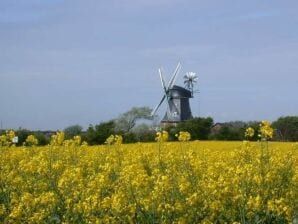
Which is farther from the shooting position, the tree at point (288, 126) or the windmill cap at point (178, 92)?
the windmill cap at point (178, 92)

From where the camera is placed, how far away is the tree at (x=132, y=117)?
6242 centimetres

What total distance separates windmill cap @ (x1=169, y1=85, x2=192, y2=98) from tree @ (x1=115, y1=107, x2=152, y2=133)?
18.8 feet

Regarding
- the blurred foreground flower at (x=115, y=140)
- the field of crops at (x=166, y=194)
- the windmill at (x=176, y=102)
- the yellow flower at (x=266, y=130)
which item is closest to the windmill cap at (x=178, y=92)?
the windmill at (x=176, y=102)

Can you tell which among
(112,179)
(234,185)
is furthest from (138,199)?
(112,179)

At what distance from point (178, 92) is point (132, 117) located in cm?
1188

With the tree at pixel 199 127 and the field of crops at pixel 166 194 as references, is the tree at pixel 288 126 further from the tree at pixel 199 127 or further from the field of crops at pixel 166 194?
the field of crops at pixel 166 194

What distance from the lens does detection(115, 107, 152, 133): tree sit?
62422 mm

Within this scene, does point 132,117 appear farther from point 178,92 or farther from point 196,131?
point 196,131

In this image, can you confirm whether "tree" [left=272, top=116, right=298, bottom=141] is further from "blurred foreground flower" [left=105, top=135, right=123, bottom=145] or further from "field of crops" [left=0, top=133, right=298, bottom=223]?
"field of crops" [left=0, top=133, right=298, bottom=223]

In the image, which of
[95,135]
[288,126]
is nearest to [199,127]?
[288,126]

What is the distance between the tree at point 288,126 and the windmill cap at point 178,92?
33759 mm

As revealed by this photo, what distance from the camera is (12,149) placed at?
973 cm

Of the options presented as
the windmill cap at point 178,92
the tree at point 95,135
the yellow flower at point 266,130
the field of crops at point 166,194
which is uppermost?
the windmill cap at point 178,92

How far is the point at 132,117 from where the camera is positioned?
67.2 m
